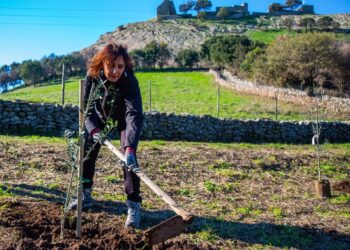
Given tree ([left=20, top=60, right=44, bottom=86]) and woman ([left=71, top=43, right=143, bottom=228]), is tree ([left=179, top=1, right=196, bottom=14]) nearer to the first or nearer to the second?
tree ([left=20, top=60, right=44, bottom=86])

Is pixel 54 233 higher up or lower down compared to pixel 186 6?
lower down

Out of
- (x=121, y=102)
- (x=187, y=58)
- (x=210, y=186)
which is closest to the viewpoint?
(x=121, y=102)

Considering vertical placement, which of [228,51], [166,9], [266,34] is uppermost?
[166,9]

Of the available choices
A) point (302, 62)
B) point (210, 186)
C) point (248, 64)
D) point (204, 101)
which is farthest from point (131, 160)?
point (248, 64)

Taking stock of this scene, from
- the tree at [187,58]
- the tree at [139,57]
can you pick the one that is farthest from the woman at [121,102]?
the tree at [139,57]

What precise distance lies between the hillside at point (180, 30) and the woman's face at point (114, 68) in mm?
74301

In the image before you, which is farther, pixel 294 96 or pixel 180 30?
pixel 180 30

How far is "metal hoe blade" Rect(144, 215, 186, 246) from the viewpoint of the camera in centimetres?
360

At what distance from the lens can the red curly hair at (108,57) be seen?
450 cm

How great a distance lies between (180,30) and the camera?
96438 mm

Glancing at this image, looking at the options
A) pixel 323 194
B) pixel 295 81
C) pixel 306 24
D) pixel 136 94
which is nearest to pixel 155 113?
pixel 323 194

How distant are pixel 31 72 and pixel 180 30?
51.1m

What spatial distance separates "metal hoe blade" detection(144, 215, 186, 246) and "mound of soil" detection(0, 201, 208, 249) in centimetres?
23

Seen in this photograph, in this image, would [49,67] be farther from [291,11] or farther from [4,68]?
[291,11]
